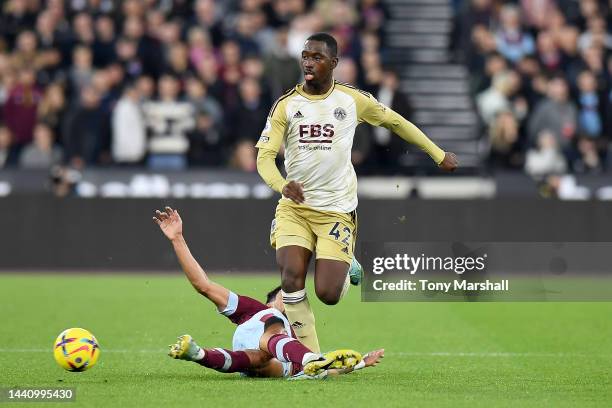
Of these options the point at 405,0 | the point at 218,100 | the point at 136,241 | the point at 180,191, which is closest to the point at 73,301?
the point at 136,241

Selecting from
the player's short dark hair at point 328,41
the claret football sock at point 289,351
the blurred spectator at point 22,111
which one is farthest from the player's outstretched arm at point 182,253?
the blurred spectator at point 22,111

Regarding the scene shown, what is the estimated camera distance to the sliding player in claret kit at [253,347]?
968 centimetres

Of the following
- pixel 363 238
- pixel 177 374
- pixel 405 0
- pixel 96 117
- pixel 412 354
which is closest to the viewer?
pixel 177 374

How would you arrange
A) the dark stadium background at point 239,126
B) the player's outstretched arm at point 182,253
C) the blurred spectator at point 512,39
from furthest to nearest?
1. the blurred spectator at point 512,39
2. the dark stadium background at point 239,126
3. the player's outstretched arm at point 182,253

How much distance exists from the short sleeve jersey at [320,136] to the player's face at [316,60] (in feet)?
0.82

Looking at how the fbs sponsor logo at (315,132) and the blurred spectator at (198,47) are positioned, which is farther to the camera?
the blurred spectator at (198,47)

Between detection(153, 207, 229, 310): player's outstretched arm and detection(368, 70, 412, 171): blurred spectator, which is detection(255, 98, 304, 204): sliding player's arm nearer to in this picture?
detection(153, 207, 229, 310): player's outstretched arm

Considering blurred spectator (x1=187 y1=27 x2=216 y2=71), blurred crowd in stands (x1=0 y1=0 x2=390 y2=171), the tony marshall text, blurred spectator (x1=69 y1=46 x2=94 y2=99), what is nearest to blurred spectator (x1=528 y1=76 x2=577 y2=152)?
blurred crowd in stands (x1=0 y1=0 x2=390 y2=171)

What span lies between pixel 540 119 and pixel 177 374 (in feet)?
41.9

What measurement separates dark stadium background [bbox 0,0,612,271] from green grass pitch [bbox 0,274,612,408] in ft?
3.11

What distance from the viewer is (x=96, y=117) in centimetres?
2091

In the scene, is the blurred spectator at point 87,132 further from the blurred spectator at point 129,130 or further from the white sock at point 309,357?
the white sock at point 309,357

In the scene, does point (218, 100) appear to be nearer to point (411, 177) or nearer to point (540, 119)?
point (411, 177)

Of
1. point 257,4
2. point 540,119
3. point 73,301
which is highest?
point 257,4
